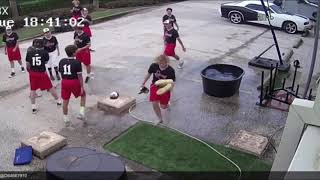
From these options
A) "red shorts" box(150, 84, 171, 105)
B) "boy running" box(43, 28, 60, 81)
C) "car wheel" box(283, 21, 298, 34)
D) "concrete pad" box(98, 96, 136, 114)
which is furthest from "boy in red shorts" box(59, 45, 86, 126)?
"car wheel" box(283, 21, 298, 34)

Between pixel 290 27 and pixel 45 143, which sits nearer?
pixel 45 143

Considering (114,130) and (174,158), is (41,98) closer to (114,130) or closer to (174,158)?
(114,130)

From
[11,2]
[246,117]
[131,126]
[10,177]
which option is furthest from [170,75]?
[11,2]

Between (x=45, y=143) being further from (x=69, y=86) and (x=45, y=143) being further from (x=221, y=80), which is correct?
(x=221, y=80)

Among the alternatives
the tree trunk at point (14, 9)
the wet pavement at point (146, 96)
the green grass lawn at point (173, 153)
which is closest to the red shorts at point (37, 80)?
the wet pavement at point (146, 96)

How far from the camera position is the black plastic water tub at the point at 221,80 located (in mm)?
10555

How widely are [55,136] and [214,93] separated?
14.8 feet

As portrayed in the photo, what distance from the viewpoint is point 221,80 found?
10.5m

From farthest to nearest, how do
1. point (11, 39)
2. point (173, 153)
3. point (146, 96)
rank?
point (11, 39), point (146, 96), point (173, 153)

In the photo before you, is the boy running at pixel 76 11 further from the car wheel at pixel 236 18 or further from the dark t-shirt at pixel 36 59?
the car wheel at pixel 236 18

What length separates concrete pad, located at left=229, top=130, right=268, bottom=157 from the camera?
8102 mm

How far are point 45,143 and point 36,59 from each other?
2234 mm

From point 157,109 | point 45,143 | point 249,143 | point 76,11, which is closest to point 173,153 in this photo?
point 157,109

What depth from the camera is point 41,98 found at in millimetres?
10523
